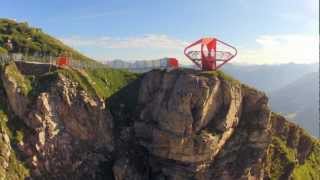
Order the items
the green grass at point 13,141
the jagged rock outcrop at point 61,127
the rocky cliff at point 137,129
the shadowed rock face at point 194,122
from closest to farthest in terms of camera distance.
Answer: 1. the green grass at point 13,141
2. the jagged rock outcrop at point 61,127
3. the rocky cliff at point 137,129
4. the shadowed rock face at point 194,122

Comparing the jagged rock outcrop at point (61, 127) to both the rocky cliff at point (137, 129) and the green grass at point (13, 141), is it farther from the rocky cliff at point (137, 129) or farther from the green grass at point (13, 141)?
the green grass at point (13, 141)

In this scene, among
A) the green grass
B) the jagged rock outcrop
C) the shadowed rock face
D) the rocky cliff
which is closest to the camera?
the green grass

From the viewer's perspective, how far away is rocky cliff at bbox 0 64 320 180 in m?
174

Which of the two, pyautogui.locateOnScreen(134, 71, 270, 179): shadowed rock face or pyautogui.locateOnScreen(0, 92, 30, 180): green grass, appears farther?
pyautogui.locateOnScreen(134, 71, 270, 179): shadowed rock face

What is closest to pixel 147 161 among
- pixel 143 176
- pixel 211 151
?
pixel 143 176

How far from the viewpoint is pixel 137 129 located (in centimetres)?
19338

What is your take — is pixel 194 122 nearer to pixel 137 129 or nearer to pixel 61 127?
pixel 137 129

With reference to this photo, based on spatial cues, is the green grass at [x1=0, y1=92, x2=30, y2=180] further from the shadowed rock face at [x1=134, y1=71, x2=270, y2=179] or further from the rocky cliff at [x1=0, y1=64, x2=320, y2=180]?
the shadowed rock face at [x1=134, y1=71, x2=270, y2=179]

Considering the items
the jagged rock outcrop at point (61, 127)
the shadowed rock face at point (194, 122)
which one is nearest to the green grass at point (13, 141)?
the jagged rock outcrop at point (61, 127)

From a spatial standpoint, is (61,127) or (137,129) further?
(137,129)

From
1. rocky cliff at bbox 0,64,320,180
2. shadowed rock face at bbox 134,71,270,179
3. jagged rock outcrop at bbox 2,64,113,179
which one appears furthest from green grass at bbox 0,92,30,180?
shadowed rock face at bbox 134,71,270,179

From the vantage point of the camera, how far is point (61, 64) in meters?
197

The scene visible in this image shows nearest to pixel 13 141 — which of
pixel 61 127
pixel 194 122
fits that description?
pixel 61 127

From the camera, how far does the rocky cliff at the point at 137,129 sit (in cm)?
17375
